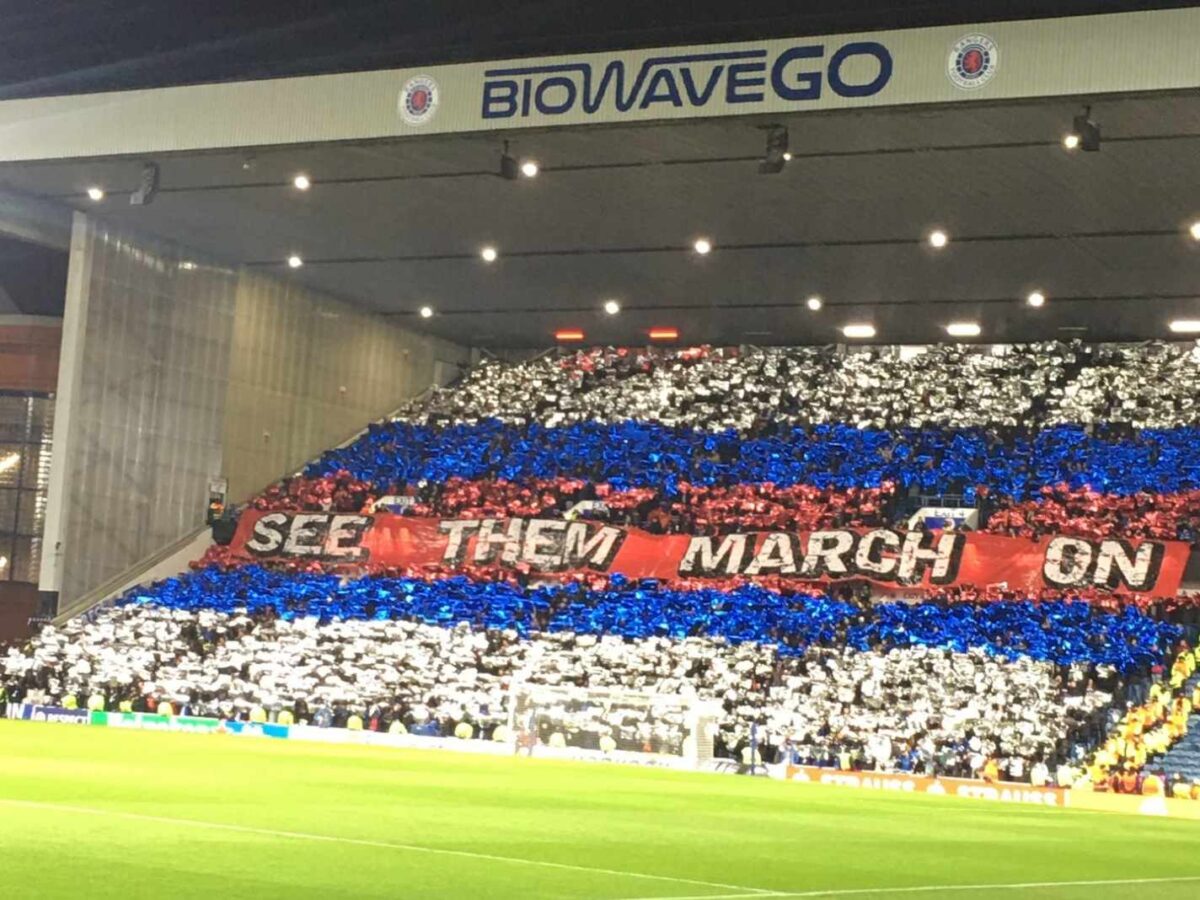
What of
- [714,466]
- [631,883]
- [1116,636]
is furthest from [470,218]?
[631,883]

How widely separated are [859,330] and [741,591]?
935cm

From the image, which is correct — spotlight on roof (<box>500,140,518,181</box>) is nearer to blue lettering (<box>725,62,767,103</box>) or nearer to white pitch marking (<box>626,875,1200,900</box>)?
blue lettering (<box>725,62,767,103</box>)

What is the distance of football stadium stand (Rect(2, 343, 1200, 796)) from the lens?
2645 centimetres

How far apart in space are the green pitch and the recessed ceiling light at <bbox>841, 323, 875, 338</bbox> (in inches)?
762

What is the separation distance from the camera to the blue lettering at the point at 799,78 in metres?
22.9

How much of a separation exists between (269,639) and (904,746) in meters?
12.3

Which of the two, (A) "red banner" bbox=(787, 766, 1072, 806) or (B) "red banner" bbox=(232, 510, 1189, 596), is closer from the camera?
(A) "red banner" bbox=(787, 766, 1072, 806)

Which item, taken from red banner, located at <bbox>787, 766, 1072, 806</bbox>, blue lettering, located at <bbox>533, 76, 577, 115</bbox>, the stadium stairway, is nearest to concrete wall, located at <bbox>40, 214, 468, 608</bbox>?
blue lettering, located at <bbox>533, 76, 577, 115</bbox>

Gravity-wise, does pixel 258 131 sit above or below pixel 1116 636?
above

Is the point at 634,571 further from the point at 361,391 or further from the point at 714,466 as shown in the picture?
the point at 361,391

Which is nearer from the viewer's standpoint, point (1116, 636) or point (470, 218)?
point (1116, 636)

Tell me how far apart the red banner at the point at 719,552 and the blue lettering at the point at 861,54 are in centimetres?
1134

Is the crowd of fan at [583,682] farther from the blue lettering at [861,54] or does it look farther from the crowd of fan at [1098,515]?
the blue lettering at [861,54]

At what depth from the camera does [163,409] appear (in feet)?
117
